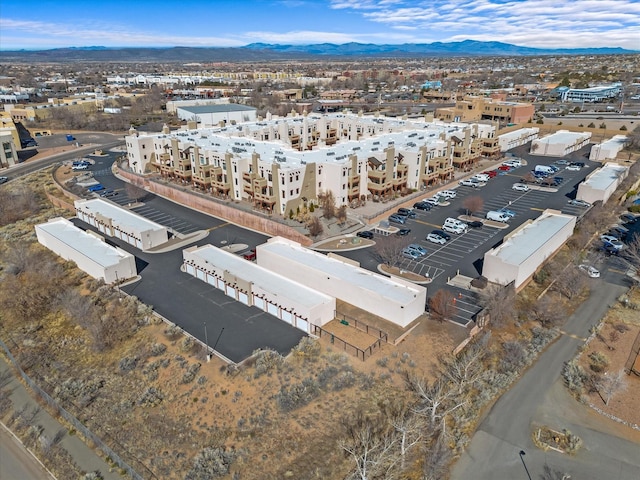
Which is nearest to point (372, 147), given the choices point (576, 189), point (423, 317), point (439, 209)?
point (439, 209)

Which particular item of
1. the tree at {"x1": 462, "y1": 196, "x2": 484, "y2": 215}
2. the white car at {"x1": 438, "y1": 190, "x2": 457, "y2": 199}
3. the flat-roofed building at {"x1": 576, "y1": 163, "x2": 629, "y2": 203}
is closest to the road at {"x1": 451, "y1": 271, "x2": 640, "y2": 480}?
the tree at {"x1": 462, "y1": 196, "x2": 484, "y2": 215}

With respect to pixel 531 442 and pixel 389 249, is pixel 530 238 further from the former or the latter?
pixel 531 442

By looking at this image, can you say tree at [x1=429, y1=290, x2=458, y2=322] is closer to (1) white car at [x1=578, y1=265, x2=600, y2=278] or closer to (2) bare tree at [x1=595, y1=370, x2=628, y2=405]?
(2) bare tree at [x1=595, y1=370, x2=628, y2=405]

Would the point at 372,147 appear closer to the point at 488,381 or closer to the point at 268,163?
the point at 268,163

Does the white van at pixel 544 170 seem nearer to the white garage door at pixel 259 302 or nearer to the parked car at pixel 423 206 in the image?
the parked car at pixel 423 206

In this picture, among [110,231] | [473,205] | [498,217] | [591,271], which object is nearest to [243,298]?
[110,231]
